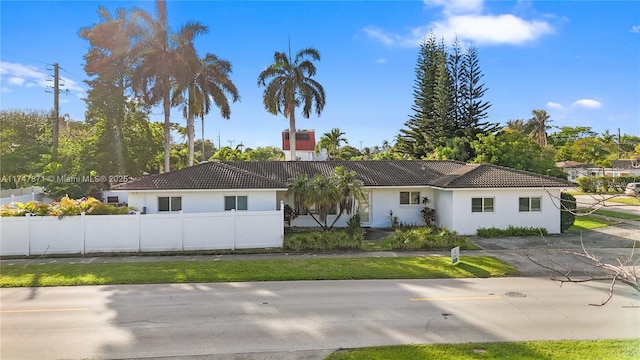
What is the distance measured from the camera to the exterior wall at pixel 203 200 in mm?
20672

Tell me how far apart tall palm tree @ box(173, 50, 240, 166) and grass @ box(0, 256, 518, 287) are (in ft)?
63.1

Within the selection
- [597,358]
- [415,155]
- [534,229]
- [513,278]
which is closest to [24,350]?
[597,358]

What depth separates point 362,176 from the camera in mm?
24359

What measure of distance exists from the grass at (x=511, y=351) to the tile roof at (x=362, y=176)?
13.2 metres

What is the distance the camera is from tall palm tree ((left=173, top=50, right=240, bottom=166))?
32.0 meters

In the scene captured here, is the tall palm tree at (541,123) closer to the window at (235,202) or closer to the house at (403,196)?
the house at (403,196)

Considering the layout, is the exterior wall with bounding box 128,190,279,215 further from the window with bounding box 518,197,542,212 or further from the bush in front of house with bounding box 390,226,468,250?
the window with bounding box 518,197,542,212

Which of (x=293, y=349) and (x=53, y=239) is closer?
(x=293, y=349)

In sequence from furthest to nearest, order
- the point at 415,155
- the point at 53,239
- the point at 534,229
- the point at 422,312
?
the point at 415,155, the point at 534,229, the point at 53,239, the point at 422,312

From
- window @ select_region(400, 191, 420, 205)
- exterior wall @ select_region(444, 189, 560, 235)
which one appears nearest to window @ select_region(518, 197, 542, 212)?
exterior wall @ select_region(444, 189, 560, 235)

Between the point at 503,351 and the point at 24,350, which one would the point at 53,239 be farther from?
the point at 503,351

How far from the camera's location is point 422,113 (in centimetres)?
5119

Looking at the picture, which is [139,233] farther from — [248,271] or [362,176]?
[362,176]

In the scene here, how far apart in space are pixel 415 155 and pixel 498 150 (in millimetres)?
16906
